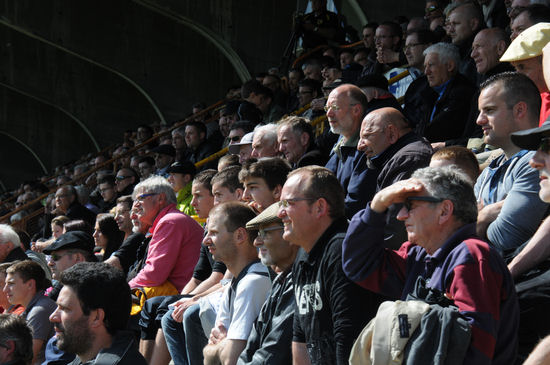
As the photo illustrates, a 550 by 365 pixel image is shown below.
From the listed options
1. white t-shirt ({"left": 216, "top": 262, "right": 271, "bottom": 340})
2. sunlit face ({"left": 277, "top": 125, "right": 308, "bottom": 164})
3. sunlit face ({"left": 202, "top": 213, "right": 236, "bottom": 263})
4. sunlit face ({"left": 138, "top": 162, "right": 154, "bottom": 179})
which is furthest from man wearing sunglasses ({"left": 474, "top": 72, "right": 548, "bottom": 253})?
sunlit face ({"left": 138, "top": 162, "right": 154, "bottom": 179})

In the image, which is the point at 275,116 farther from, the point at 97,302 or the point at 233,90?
the point at 97,302

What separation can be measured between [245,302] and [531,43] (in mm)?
2069

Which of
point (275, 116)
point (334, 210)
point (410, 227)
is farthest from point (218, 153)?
point (410, 227)

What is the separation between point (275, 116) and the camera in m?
10.1

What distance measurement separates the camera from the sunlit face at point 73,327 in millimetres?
4273

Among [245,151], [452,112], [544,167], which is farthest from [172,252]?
[544,167]

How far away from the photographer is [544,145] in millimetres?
2482

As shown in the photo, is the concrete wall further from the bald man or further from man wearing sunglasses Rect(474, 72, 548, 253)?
man wearing sunglasses Rect(474, 72, 548, 253)

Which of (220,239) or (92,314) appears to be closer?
(92,314)

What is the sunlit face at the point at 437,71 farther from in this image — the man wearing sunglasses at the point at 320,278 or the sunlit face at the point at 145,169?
the sunlit face at the point at 145,169

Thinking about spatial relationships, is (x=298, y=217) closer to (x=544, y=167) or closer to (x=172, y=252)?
(x=544, y=167)

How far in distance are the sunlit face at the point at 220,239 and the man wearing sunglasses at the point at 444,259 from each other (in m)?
1.29

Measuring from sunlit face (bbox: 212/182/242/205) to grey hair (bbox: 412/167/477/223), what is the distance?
2.53 meters

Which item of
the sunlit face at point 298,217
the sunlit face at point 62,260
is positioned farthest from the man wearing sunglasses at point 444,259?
the sunlit face at point 62,260
